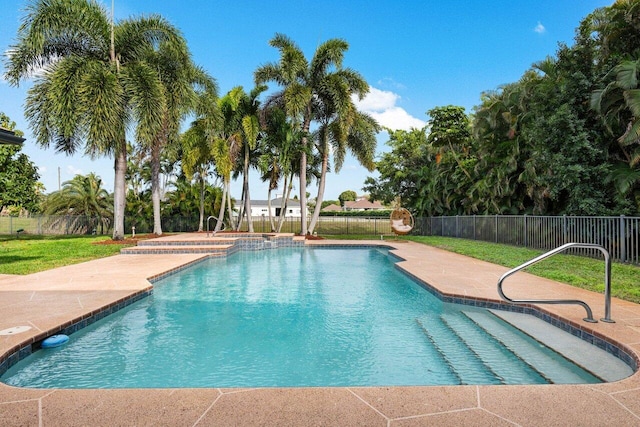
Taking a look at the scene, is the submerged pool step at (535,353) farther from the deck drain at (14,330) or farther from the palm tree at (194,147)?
the palm tree at (194,147)

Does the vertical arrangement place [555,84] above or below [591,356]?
above

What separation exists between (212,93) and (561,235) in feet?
52.8

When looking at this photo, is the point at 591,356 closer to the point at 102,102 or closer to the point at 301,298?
the point at 301,298

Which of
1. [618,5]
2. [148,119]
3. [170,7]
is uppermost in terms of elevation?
[170,7]

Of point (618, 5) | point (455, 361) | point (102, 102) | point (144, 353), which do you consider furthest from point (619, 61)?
point (102, 102)

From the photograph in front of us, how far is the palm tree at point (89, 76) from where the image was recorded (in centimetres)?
1345

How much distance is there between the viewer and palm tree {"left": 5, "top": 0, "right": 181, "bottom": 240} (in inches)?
530

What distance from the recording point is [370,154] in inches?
777

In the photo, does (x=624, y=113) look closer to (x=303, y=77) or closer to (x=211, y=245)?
(x=303, y=77)

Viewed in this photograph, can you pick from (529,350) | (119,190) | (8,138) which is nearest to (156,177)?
(119,190)

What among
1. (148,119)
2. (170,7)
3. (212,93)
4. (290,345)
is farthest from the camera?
(212,93)

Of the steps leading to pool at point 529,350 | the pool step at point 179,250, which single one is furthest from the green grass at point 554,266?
the steps leading to pool at point 529,350

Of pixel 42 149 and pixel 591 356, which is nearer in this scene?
pixel 591 356

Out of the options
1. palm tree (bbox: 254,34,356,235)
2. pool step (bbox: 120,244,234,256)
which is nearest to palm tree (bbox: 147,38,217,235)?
palm tree (bbox: 254,34,356,235)
